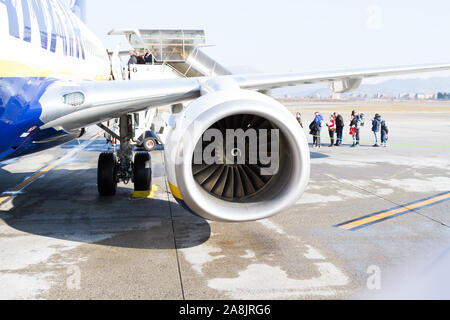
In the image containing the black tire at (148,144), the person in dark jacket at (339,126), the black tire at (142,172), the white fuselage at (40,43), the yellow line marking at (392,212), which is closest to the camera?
the white fuselage at (40,43)

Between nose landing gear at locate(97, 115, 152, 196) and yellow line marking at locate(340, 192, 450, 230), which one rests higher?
nose landing gear at locate(97, 115, 152, 196)

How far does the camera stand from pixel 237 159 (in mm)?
5625

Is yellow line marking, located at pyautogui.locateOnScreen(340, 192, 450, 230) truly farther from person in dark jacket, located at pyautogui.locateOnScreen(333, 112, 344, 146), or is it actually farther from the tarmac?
person in dark jacket, located at pyautogui.locateOnScreen(333, 112, 344, 146)

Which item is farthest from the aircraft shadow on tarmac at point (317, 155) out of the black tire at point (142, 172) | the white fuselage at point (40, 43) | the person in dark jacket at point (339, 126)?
the white fuselage at point (40, 43)

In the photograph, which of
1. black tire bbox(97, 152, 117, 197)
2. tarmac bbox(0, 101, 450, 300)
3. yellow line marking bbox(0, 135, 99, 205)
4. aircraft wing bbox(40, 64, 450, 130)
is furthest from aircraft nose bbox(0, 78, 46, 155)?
yellow line marking bbox(0, 135, 99, 205)

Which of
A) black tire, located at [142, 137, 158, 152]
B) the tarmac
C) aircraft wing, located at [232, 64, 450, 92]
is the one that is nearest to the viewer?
the tarmac

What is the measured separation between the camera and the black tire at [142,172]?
344 inches

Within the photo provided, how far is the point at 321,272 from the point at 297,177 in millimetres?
1072

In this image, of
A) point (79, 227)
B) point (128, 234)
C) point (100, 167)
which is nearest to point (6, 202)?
point (100, 167)

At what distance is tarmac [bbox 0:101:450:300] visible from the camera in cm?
430

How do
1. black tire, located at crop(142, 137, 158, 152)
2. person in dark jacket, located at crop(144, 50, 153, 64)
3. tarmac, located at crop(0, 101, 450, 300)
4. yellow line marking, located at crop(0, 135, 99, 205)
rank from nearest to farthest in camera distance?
tarmac, located at crop(0, 101, 450, 300)
yellow line marking, located at crop(0, 135, 99, 205)
black tire, located at crop(142, 137, 158, 152)
person in dark jacket, located at crop(144, 50, 153, 64)

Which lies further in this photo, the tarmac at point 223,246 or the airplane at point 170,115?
the airplane at point 170,115

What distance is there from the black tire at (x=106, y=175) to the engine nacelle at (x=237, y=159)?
11.5ft

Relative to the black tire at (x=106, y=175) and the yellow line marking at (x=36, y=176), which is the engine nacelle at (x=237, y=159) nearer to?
the black tire at (x=106, y=175)
